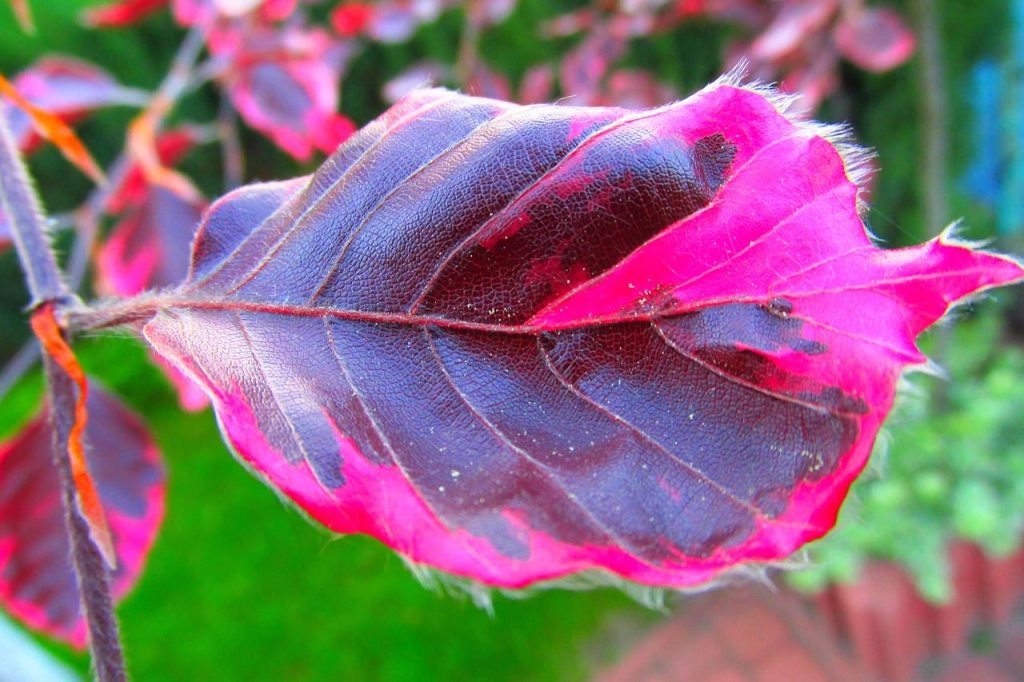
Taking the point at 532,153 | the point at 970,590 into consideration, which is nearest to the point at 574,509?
the point at 532,153

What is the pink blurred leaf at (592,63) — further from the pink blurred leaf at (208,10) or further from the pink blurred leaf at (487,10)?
the pink blurred leaf at (208,10)

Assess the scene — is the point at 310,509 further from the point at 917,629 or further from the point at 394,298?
the point at 917,629

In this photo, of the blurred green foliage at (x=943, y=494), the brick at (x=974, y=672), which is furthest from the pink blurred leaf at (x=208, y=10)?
the brick at (x=974, y=672)

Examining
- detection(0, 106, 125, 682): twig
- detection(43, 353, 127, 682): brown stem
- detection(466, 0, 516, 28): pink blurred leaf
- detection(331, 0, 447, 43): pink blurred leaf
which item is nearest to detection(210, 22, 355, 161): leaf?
detection(331, 0, 447, 43): pink blurred leaf

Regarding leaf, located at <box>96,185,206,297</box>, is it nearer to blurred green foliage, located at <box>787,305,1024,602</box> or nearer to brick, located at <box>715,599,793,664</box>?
blurred green foliage, located at <box>787,305,1024,602</box>

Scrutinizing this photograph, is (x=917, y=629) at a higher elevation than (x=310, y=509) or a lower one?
lower

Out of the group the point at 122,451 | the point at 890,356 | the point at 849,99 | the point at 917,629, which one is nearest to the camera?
the point at 890,356

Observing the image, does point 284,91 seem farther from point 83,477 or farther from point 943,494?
point 943,494

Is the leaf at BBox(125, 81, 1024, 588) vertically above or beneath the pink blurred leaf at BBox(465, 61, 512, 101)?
above
